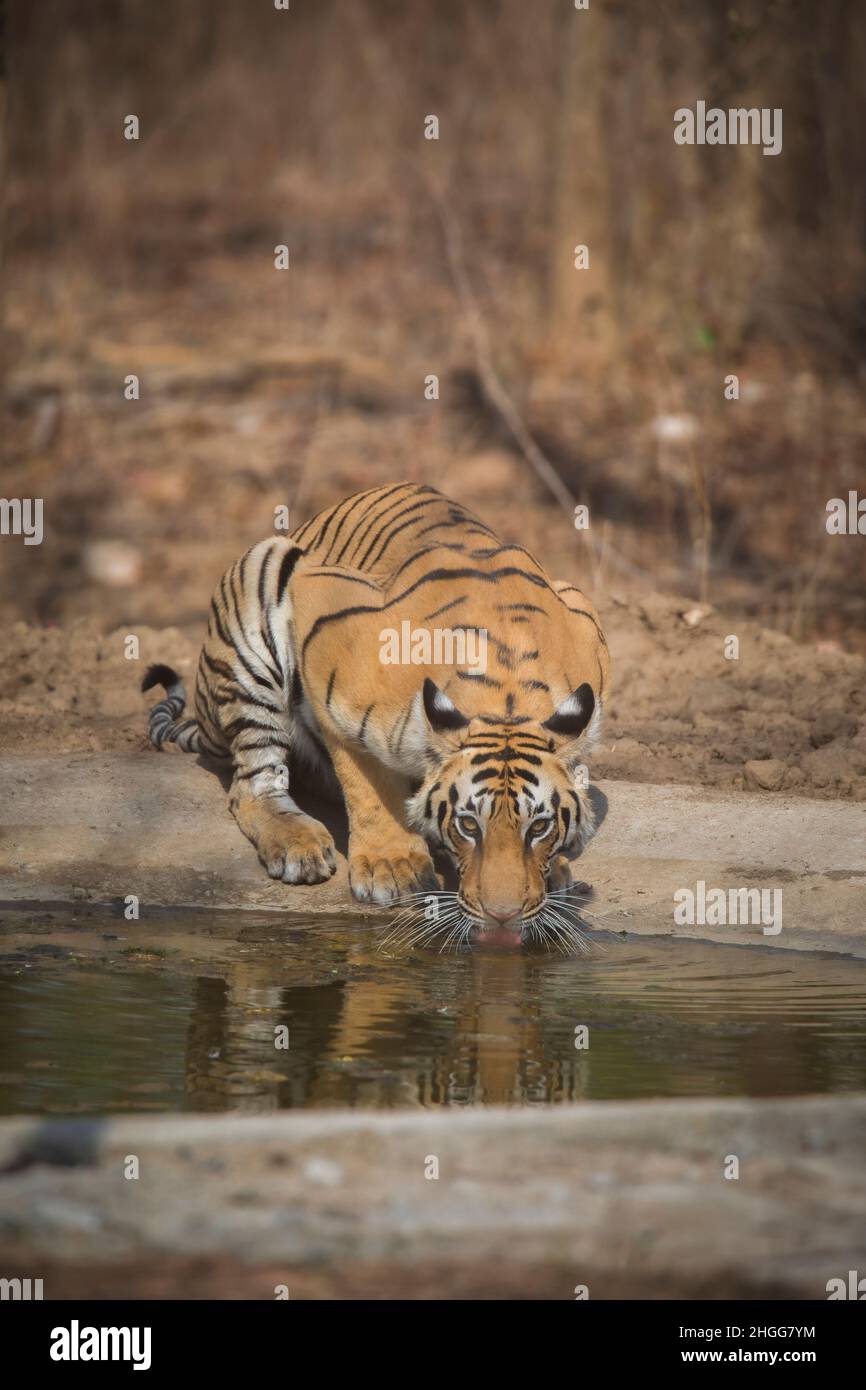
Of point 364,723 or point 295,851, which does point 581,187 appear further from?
point 295,851

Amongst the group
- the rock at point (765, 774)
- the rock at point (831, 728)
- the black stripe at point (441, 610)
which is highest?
the rock at point (831, 728)

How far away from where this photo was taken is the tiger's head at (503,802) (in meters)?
5.22

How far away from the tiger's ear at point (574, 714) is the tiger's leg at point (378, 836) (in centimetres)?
74

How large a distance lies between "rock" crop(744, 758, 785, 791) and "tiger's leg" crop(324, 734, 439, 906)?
4.85 feet

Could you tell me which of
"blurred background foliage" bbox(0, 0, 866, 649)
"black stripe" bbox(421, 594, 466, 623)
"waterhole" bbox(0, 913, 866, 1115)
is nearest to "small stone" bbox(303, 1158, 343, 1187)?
"waterhole" bbox(0, 913, 866, 1115)

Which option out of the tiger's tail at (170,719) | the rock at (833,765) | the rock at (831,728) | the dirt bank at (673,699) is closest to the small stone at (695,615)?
the dirt bank at (673,699)

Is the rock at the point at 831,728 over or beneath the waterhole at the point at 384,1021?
over

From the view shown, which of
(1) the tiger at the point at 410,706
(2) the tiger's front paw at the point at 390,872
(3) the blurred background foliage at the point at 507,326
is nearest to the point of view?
(1) the tiger at the point at 410,706

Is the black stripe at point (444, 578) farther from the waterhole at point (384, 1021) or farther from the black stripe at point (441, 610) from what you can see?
the waterhole at point (384, 1021)

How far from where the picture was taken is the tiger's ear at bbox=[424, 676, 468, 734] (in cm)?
546

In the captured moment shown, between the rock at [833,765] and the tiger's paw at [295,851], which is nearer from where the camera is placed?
the tiger's paw at [295,851]

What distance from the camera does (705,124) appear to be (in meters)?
13.0

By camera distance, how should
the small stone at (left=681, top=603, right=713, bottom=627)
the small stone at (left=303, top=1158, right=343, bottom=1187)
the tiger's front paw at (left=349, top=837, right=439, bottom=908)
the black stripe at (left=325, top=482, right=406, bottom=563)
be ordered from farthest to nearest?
1. the small stone at (left=681, top=603, right=713, bottom=627)
2. the black stripe at (left=325, top=482, right=406, bottom=563)
3. the tiger's front paw at (left=349, top=837, right=439, bottom=908)
4. the small stone at (left=303, top=1158, right=343, bottom=1187)

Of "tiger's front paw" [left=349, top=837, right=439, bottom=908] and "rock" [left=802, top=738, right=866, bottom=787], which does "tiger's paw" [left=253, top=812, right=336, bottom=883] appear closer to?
"tiger's front paw" [left=349, top=837, right=439, bottom=908]
